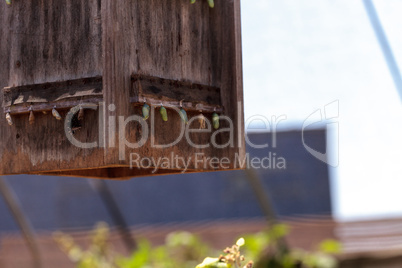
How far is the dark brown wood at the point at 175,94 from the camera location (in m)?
2.48

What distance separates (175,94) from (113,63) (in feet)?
1.04

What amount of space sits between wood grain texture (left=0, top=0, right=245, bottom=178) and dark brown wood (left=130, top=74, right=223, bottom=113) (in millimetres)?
23

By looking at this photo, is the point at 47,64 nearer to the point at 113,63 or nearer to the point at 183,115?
the point at 113,63

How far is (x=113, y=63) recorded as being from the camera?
7.97 ft

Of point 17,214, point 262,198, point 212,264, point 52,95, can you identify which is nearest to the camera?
point 212,264

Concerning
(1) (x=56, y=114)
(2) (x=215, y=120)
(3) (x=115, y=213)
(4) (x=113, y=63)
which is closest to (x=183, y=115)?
(2) (x=215, y=120)

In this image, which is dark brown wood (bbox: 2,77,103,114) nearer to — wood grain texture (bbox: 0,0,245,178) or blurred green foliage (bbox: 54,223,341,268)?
wood grain texture (bbox: 0,0,245,178)

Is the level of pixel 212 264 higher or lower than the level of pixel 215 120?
lower

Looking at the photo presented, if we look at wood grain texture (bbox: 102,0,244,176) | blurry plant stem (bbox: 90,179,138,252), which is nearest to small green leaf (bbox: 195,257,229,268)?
wood grain texture (bbox: 102,0,244,176)

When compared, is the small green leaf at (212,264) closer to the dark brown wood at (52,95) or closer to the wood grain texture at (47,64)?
the wood grain texture at (47,64)

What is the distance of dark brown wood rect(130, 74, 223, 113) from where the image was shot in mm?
2480

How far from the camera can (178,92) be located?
266cm

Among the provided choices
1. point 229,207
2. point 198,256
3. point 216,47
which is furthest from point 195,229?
point 216,47

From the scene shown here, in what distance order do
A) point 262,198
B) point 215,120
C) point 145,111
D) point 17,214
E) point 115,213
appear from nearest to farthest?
point 145,111 < point 215,120 < point 262,198 < point 17,214 < point 115,213
